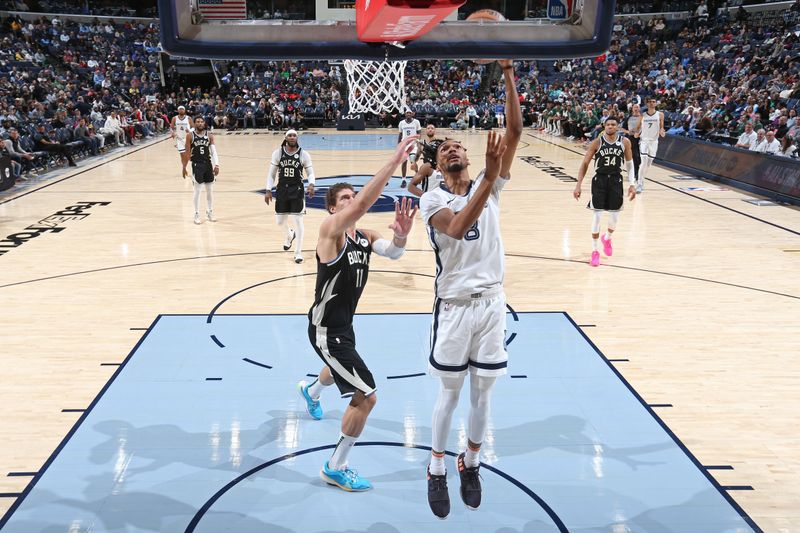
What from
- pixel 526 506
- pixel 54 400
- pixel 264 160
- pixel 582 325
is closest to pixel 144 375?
pixel 54 400

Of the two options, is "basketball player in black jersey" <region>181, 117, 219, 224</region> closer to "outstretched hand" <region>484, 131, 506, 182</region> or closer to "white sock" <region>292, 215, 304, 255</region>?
"white sock" <region>292, 215, 304, 255</region>

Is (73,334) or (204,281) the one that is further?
(204,281)

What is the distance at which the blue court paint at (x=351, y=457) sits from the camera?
4.31 metres

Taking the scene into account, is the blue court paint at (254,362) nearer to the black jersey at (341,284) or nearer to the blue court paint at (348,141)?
the black jersey at (341,284)

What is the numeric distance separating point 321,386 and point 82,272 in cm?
561

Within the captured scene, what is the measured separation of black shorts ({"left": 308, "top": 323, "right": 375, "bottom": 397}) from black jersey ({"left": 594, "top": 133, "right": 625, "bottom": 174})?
21.0 feet

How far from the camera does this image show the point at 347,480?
460 centimetres

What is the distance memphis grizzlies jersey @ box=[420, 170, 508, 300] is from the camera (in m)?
4.03

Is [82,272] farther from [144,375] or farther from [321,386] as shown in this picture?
[321,386]

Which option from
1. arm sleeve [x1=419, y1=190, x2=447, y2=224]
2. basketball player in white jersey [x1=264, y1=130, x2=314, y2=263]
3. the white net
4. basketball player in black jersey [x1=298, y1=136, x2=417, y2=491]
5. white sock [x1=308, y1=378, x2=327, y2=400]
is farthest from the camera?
the white net

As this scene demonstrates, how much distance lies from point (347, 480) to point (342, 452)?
7.4 inches

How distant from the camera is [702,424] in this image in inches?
218

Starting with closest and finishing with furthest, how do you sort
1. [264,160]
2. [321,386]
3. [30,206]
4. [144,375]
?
[321,386] → [144,375] → [30,206] → [264,160]

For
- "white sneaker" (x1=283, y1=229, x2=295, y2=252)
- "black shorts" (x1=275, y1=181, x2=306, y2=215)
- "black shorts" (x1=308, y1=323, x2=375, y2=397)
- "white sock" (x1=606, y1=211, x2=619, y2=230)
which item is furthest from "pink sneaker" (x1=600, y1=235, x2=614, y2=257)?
"black shorts" (x1=308, y1=323, x2=375, y2=397)
